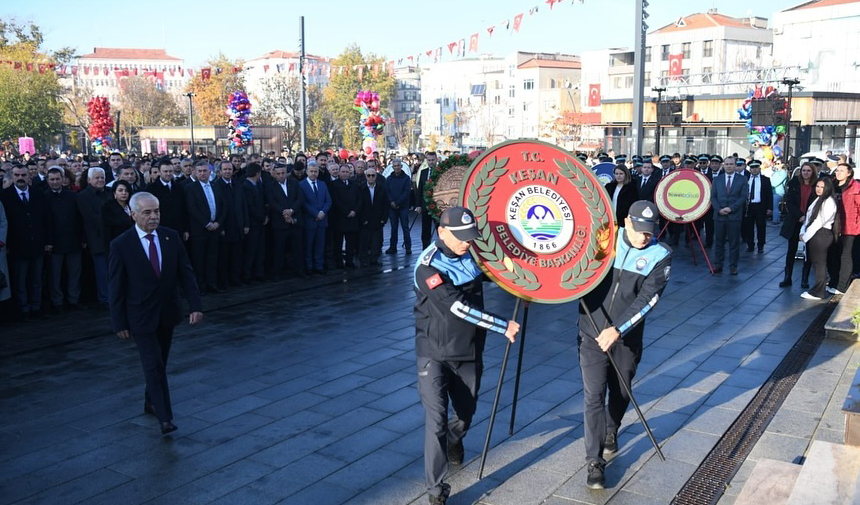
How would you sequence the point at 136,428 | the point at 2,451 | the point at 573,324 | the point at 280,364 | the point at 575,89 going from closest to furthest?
1. the point at 2,451
2. the point at 136,428
3. the point at 280,364
4. the point at 573,324
5. the point at 575,89

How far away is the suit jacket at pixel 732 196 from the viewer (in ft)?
40.5

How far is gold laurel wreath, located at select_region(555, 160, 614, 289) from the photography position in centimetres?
476

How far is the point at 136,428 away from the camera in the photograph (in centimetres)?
596

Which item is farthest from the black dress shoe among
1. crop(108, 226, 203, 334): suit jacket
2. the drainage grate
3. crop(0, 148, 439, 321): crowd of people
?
crop(0, 148, 439, 321): crowd of people

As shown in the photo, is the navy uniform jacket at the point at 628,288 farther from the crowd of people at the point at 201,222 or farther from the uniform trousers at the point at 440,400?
the crowd of people at the point at 201,222

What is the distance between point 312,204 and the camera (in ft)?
41.6

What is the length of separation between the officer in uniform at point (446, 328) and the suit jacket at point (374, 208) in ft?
28.9

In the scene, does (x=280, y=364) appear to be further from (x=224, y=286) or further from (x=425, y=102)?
(x=425, y=102)

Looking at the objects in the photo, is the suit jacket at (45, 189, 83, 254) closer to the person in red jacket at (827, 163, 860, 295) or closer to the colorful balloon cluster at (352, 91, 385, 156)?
the person in red jacket at (827, 163, 860, 295)

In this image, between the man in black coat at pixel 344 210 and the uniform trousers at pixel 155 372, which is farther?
the man in black coat at pixel 344 210

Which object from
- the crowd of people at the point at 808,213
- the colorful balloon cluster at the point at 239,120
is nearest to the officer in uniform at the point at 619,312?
the crowd of people at the point at 808,213

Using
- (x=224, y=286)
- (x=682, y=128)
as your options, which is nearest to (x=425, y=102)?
(x=682, y=128)

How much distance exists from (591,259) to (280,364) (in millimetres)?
4013

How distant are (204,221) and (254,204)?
1041 mm
